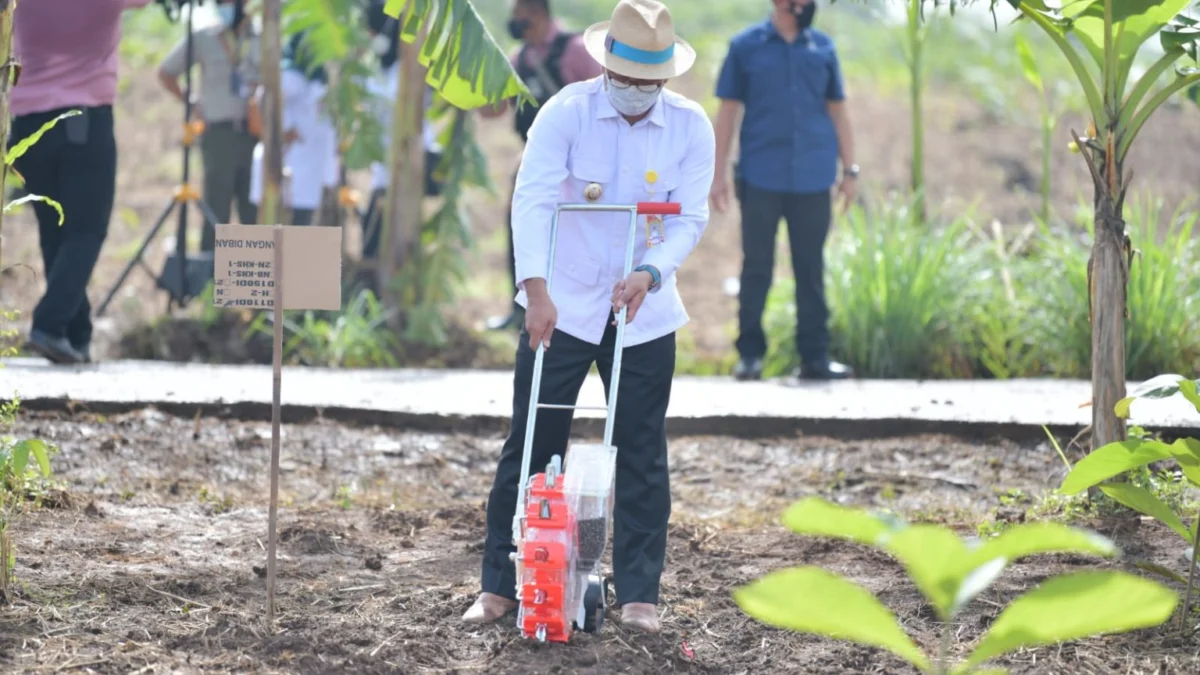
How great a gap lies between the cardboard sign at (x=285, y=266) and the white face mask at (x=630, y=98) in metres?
0.91

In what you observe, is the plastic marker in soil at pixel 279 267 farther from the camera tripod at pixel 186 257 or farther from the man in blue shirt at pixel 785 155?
the camera tripod at pixel 186 257

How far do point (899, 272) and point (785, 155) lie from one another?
119cm

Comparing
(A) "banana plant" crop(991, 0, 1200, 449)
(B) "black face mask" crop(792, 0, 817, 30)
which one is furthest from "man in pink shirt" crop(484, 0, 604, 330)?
(A) "banana plant" crop(991, 0, 1200, 449)

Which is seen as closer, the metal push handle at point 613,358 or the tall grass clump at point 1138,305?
the metal push handle at point 613,358

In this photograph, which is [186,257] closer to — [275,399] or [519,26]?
[519,26]

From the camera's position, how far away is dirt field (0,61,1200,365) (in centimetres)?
1038

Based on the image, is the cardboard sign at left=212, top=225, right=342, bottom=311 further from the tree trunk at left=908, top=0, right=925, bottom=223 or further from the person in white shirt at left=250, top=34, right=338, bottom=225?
the tree trunk at left=908, top=0, right=925, bottom=223

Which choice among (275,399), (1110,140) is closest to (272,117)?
(275,399)

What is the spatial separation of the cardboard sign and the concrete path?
2.69 m

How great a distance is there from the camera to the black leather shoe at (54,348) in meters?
7.30

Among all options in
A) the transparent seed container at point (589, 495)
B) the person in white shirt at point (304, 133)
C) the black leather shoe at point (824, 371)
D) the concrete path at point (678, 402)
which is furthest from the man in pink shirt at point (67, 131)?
the transparent seed container at point (589, 495)

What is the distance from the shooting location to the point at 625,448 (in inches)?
173

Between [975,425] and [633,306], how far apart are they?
319cm

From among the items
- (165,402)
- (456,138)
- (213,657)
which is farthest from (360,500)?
(456,138)
